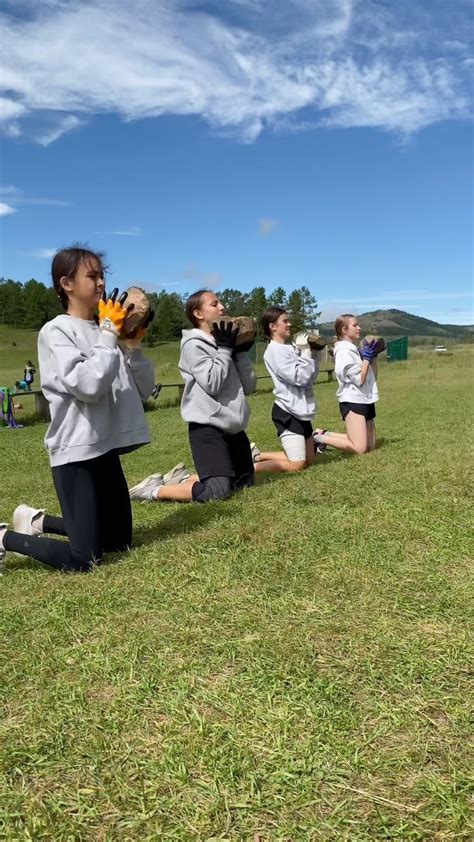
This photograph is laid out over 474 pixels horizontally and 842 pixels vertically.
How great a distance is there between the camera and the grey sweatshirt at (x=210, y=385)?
17.9 ft

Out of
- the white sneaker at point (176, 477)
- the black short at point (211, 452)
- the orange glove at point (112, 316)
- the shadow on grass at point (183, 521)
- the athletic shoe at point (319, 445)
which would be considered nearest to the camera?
the orange glove at point (112, 316)

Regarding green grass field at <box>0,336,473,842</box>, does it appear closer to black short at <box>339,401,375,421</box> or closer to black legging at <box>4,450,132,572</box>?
black legging at <box>4,450,132,572</box>

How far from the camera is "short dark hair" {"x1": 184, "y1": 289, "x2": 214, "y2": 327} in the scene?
229 inches

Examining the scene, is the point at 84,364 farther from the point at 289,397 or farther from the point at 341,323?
the point at 341,323

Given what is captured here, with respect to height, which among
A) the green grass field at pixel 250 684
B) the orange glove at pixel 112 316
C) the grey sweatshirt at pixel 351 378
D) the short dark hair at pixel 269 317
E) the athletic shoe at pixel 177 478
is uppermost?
the short dark hair at pixel 269 317

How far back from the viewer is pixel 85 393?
3.54 meters

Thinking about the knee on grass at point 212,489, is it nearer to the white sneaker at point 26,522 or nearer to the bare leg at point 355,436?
the white sneaker at point 26,522

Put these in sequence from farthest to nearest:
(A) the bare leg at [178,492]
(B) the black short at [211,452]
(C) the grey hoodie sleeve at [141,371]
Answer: (A) the bare leg at [178,492] < (B) the black short at [211,452] < (C) the grey hoodie sleeve at [141,371]

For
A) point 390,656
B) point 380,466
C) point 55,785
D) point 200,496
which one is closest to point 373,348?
point 380,466

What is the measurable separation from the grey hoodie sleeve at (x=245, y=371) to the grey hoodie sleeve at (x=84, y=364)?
233 centimetres

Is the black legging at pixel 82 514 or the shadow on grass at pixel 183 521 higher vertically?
the black legging at pixel 82 514

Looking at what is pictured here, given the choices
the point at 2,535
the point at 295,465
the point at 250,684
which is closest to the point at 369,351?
the point at 295,465

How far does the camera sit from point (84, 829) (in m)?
1.79

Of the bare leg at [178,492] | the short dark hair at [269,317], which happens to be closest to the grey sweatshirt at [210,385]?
the bare leg at [178,492]
